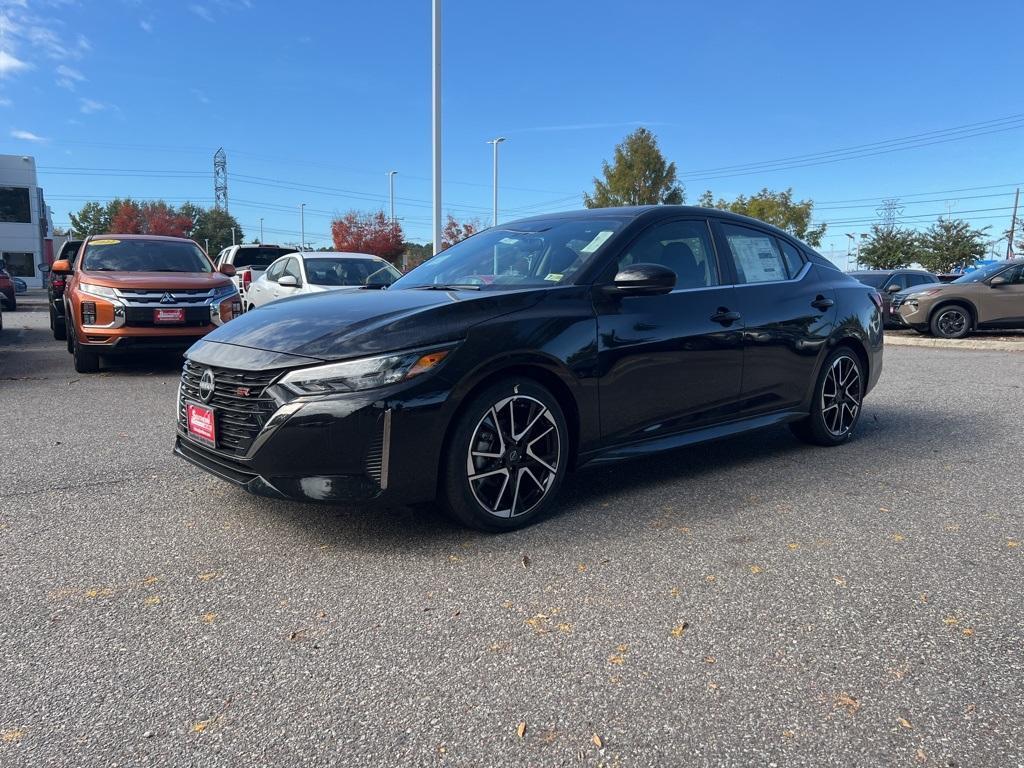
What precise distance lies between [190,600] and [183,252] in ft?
26.3

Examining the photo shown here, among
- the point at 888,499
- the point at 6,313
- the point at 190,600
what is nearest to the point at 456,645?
the point at 190,600

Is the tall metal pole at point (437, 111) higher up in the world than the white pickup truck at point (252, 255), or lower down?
higher up

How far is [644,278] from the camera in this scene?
150 inches

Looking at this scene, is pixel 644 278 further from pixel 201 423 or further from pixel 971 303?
pixel 971 303

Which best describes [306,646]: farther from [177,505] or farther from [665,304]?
[665,304]

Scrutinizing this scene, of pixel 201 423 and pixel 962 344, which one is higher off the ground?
pixel 201 423

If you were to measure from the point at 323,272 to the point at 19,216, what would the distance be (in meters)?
43.1

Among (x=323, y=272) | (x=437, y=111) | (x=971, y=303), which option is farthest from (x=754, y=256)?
(x=437, y=111)

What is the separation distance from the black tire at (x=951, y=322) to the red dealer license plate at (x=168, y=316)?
13716 mm

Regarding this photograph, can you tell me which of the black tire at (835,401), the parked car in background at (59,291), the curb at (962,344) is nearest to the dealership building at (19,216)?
the parked car in background at (59,291)

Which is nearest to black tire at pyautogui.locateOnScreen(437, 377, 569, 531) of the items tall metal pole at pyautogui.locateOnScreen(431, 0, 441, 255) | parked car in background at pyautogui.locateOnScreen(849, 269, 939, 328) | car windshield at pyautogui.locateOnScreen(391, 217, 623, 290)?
car windshield at pyautogui.locateOnScreen(391, 217, 623, 290)

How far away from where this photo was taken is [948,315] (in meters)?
15.0

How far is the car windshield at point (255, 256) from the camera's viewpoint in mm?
18703

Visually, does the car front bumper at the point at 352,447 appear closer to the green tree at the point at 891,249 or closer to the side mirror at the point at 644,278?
the side mirror at the point at 644,278
